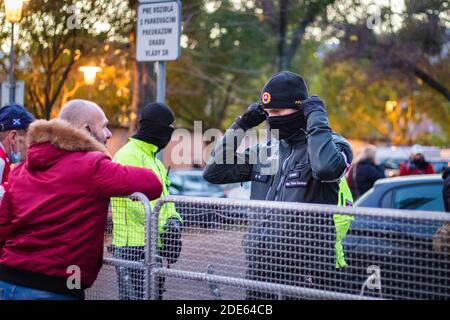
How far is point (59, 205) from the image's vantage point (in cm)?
356

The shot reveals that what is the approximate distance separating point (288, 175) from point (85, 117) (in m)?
1.15

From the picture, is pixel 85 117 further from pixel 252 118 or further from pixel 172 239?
pixel 252 118

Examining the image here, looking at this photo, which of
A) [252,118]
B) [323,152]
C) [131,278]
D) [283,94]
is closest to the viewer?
[323,152]

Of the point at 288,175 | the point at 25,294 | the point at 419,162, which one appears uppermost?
the point at 288,175

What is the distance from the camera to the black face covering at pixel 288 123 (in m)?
4.17

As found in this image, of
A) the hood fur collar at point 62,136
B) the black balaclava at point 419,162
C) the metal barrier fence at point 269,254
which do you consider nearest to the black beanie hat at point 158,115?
the metal barrier fence at point 269,254

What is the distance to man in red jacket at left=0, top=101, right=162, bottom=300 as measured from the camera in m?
3.53

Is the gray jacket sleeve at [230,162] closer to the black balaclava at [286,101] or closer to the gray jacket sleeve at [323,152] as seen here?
the black balaclava at [286,101]

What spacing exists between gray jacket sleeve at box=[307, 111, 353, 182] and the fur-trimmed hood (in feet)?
3.78

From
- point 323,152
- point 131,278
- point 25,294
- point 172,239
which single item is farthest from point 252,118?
point 25,294

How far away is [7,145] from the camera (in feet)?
17.1

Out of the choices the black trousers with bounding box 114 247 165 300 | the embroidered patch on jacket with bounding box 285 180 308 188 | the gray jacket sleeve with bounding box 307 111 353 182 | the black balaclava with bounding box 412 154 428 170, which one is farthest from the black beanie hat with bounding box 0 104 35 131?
the black balaclava with bounding box 412 154 428 170

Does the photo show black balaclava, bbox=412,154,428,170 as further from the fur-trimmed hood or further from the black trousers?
the fur-trimmed hood
